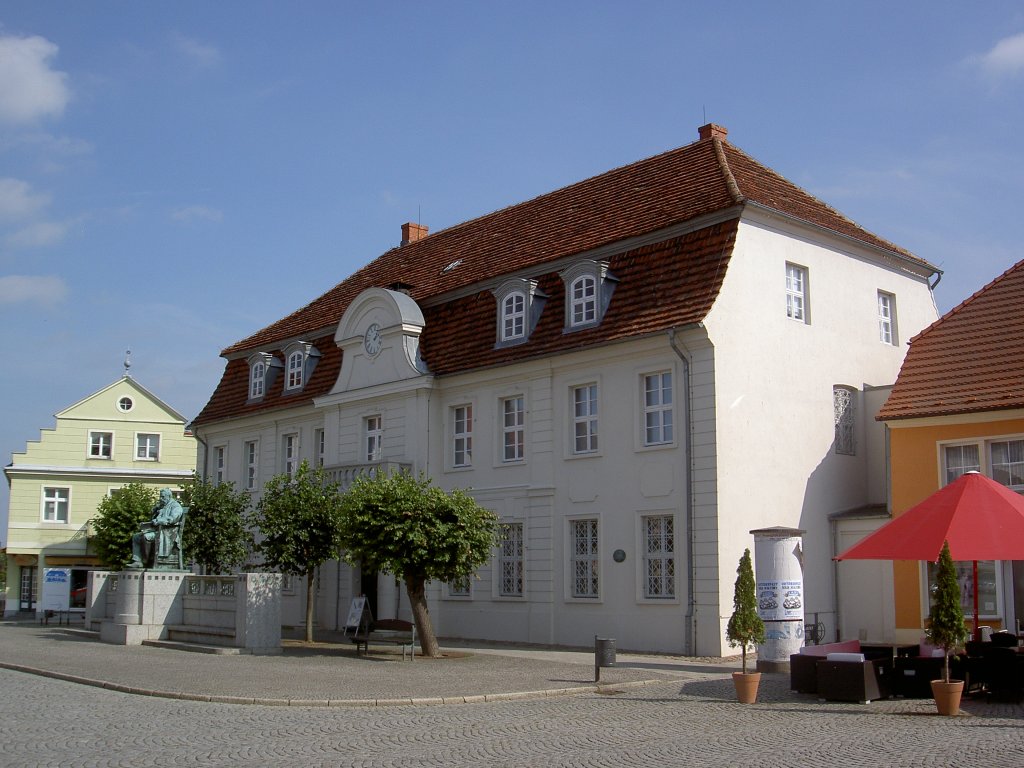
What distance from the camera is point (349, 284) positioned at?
3722 centimetres

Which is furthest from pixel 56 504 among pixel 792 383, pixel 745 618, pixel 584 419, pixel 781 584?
pixel 745 618

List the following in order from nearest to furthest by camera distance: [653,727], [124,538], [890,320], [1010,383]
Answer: [653,727] → [1010,383] → [890,320] → [124,538]

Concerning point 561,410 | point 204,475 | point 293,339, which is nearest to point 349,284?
point 293,339

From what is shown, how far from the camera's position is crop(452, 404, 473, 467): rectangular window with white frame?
27.6 m

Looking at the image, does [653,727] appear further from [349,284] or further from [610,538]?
[349,284]

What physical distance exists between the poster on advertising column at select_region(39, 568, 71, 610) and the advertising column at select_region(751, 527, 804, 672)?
85.3ft

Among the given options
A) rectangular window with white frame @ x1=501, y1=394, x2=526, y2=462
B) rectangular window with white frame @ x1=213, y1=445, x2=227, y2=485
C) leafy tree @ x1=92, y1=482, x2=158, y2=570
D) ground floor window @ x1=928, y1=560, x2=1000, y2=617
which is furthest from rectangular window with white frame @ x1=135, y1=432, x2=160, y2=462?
ground floor window @ x1=928, y1=560, x2=1000, y2=617

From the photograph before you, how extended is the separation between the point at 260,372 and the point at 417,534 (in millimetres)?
17168

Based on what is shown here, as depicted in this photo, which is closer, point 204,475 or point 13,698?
point 13,698

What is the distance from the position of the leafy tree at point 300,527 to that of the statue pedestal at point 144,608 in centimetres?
210

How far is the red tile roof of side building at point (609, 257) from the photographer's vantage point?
22859 mm

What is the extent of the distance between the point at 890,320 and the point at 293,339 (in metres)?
17.4

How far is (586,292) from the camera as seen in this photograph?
24844 mm

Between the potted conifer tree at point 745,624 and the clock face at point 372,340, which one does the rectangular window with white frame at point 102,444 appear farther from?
the potted conifer tree at point 745,624
